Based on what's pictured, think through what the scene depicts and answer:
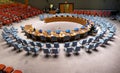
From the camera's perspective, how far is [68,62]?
31.4 feet

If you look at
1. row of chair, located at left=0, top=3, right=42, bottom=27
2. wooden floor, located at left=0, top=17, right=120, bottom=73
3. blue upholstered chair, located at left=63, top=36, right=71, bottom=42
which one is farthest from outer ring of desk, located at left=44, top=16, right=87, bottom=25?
wooden floor, located at left=0, top=17, right=120, bottom=73

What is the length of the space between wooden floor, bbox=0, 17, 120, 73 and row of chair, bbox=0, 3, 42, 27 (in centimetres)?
870

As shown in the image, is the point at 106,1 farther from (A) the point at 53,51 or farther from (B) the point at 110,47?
(A) the point at 53,51

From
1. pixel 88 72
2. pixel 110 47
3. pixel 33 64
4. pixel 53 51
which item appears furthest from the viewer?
pixel 110 47

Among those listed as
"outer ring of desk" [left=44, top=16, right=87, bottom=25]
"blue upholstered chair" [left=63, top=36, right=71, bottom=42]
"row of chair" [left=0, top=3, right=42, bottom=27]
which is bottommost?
"blue upholstered chair" [left=63, top=36, right=71, bottom=42]

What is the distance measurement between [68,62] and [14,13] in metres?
14.9

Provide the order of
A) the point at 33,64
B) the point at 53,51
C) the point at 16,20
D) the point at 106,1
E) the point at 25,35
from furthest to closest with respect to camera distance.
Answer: the point at 106,1, the point at 16,20, the point at 25,35, the point at 53,51, the point at 33,64

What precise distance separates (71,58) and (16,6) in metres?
18.6

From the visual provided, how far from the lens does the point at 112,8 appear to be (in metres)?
24.5

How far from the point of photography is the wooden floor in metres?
8.76

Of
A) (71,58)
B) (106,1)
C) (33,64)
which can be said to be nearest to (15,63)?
(33,64)

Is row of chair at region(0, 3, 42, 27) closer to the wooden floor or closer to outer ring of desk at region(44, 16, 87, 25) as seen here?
outer ring of desk at region(44, 16, 87, 25)

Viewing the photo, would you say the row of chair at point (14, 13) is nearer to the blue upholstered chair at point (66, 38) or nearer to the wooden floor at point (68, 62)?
the wooden floor at point (68, 62)

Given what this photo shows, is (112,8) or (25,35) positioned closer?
(25,35)
